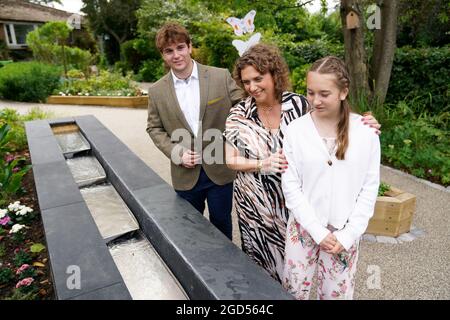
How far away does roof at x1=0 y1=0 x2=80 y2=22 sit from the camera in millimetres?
26703

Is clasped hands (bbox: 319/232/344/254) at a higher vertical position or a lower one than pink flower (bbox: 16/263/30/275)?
higher

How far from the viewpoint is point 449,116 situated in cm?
569

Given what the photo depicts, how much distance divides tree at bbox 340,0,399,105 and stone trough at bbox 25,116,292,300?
435 centimetres

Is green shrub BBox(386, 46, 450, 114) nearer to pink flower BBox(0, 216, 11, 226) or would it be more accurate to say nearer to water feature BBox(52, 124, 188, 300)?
water feature BBox(52, 124, 188, 300)

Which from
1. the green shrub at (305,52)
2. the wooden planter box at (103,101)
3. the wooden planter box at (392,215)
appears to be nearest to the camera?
the wooden planter box at (392,215)

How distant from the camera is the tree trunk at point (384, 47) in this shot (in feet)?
20.1

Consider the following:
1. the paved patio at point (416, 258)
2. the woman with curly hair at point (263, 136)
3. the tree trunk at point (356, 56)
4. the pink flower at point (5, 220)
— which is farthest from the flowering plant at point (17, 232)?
the tree trunk at point (356, 56)

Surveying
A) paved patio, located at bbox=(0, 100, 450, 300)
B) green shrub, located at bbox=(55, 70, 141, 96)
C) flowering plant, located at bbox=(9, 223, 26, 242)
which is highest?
green shrub, located at bbox=(55, 70, 141, 96)

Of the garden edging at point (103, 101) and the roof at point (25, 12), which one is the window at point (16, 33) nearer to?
the roof at point (25, 12)

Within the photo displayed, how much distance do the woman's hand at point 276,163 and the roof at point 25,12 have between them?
31.6 m

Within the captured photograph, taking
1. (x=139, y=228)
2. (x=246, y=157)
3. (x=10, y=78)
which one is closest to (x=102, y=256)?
(x=139, y=228)

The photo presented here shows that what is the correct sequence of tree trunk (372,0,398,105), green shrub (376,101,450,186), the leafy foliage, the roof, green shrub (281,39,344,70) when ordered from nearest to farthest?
green shrub (376,101,450,186) < tree trunk (372,0,398,105) < green shrub (281,39,344,70) < the leafy foliage < the roof

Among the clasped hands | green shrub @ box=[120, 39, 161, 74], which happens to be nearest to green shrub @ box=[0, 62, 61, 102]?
green shrub @ box=[120, 39, 161, 74]

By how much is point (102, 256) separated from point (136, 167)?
1492 millimetres
